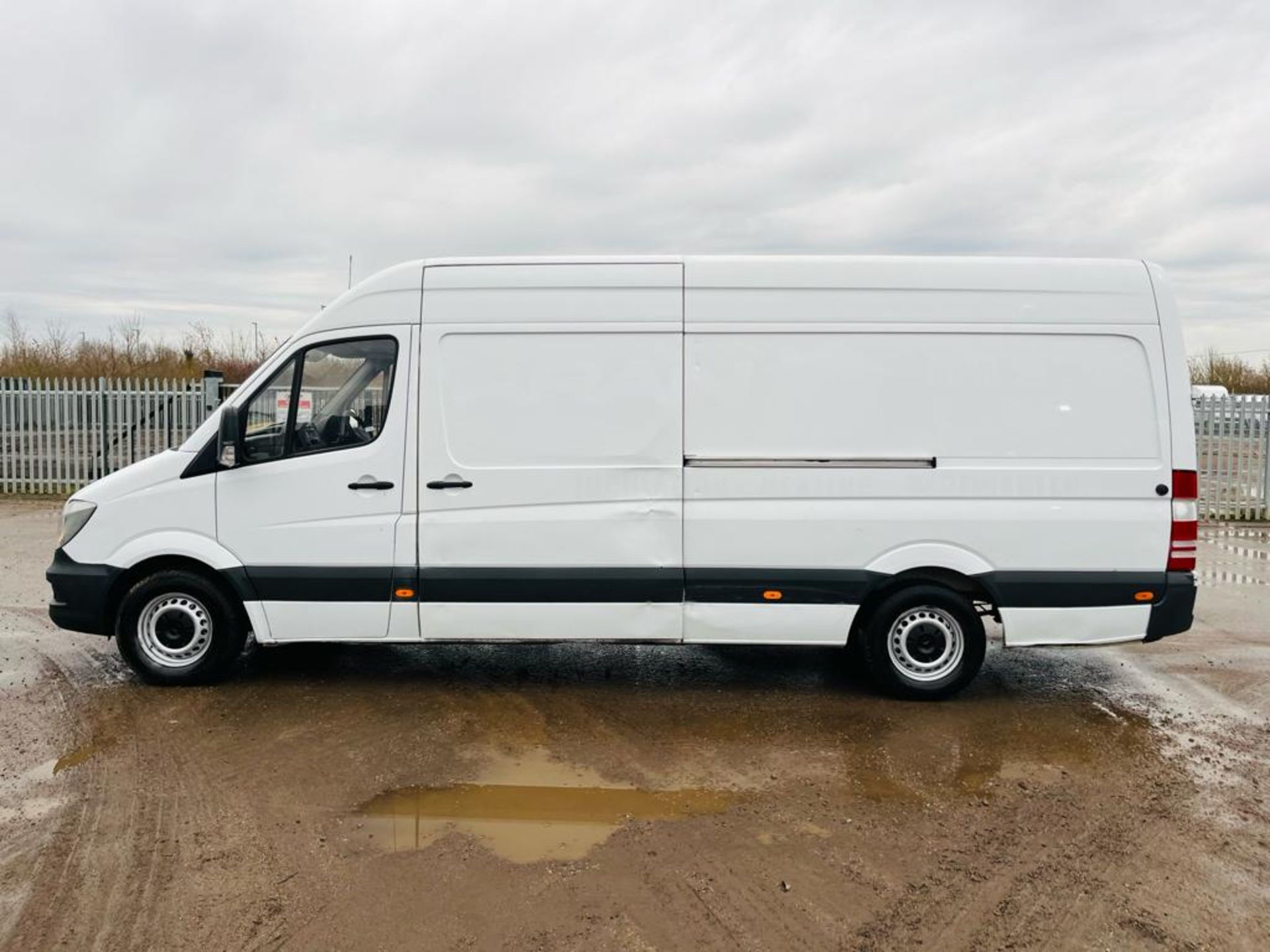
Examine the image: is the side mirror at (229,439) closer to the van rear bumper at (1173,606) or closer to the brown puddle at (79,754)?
the brown puddle at (79,754)

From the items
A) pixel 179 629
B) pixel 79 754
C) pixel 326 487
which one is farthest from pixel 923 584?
pixel 79 754

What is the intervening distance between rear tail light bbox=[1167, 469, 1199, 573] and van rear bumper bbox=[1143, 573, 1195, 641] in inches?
4.9

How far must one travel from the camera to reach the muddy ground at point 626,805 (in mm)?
3328

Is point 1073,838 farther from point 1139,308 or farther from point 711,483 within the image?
point 1139,308

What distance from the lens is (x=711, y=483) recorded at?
538 cm

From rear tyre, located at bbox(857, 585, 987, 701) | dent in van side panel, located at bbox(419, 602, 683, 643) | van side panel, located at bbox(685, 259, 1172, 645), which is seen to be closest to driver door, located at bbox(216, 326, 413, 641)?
dent in van side panel, located at bbox(419, 602, 683, 643)

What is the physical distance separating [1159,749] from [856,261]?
3.12 m

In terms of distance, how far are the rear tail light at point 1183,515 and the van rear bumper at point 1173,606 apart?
4.9 inches

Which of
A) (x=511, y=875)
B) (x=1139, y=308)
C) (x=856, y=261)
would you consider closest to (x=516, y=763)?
(x=511, y=875)

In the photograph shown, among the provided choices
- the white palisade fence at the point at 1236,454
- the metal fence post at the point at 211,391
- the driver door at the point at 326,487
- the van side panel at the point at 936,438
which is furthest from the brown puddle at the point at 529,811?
the metal fence post at the point at 211,391

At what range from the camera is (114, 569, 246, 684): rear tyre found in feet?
18.6

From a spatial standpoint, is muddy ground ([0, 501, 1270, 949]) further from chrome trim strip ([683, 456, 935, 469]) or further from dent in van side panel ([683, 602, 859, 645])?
chrome trim strip ([683, 456, 935, 469])

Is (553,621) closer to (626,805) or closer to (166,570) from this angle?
(626,805)

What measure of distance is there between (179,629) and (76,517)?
916mm
